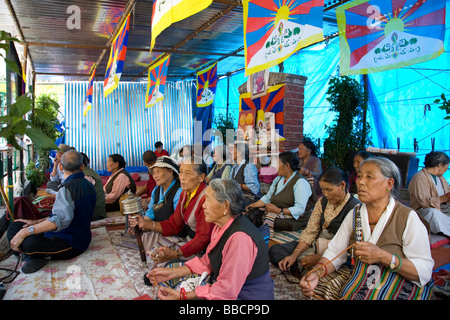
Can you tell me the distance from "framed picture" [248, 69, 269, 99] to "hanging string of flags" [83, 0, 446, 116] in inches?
111

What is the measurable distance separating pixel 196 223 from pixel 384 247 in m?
1.49

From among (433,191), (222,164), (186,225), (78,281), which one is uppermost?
(222,164)

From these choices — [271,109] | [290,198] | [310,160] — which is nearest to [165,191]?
[290,198]

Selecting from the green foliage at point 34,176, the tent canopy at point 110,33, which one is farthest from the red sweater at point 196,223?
the green foliage at point 34,176

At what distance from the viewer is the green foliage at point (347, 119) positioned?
6.21 meters

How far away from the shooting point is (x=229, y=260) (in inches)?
77.3

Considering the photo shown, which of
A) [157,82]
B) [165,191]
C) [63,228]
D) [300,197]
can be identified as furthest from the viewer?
[157,82]

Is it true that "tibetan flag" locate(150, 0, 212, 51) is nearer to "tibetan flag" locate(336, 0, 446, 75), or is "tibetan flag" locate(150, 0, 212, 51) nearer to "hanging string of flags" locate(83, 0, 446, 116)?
"hanging string of flags" locate(83, 0, 446, 116)

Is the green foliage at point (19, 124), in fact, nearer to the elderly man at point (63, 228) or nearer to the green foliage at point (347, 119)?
the elderly man at point (63, 228)

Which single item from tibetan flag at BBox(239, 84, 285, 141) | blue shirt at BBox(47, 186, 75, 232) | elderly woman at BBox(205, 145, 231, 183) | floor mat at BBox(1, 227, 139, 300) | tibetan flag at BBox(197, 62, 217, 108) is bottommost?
floor mat at BBox(1, 227, 139, 300)

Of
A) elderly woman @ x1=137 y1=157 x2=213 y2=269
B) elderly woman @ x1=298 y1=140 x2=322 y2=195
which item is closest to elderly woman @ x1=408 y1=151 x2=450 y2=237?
elderly woman @ x1=298 y1=140 x2=322 y2=195

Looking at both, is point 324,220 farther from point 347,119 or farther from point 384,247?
point 347,119

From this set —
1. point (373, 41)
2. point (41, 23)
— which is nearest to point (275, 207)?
point (373, 41)

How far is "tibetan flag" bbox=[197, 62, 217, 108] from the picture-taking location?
10001 mm
